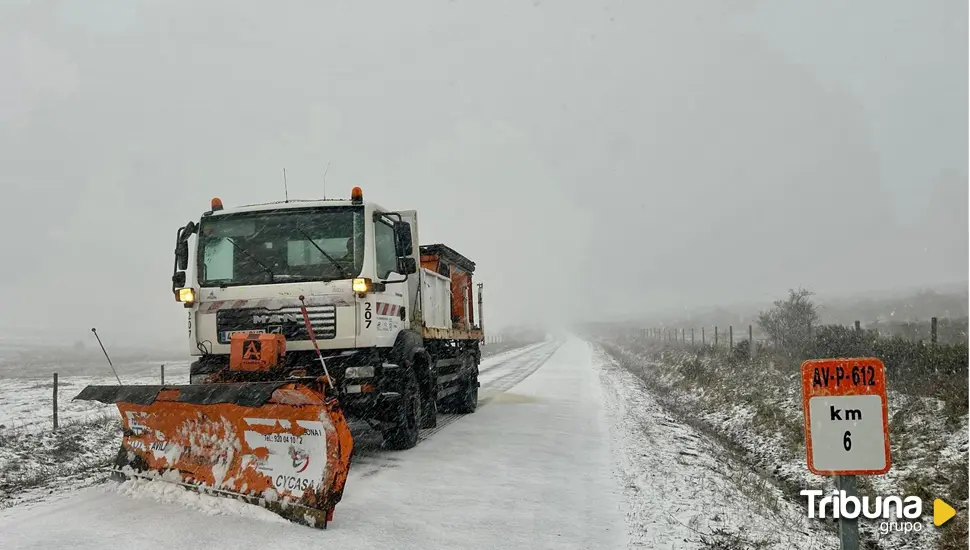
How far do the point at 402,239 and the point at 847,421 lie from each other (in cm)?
558

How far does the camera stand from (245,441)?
225 inches

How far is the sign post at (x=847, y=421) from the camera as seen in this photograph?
11.0ft

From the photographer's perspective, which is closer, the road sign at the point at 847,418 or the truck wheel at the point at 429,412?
the road sign at the point at 847,418

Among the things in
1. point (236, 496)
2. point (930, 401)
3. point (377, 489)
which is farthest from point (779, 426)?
point (236, 496)

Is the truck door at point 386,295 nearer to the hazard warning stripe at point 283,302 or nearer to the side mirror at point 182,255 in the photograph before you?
the hazard warning stripe at point 283,302

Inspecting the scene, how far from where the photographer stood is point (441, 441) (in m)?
8.99

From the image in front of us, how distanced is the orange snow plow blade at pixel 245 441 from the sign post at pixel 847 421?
3.27 m

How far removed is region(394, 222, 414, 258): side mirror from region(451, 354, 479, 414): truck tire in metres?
4.62

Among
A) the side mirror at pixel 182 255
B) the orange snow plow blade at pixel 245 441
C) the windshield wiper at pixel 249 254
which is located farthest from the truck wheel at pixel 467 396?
the orange snow plow blade at pixel 245 441

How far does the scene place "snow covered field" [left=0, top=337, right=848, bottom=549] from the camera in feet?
15.9

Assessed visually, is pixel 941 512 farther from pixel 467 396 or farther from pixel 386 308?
pixel 467 396

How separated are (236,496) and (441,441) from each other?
383cm

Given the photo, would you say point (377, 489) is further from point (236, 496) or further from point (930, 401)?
point (930, 401)

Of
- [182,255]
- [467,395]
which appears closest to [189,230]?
[182,255]
